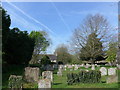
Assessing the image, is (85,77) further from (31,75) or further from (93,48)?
(93,48)

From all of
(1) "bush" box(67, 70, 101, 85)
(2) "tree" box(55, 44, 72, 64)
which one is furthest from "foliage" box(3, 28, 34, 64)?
(2) "tree" box(55, 44, 72, 64)

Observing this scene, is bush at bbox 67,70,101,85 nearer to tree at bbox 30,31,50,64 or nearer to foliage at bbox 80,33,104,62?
foliage at bbox 80,33,104,62

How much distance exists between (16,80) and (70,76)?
4814mm

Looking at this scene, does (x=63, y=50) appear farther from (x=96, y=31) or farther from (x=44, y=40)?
(x=96, y=31)

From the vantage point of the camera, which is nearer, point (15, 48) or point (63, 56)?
point (15, 48)

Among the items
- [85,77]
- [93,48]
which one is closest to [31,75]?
[85,77]

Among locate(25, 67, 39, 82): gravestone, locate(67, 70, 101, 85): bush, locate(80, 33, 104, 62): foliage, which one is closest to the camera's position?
locate(67, 70, 101, 85): bush

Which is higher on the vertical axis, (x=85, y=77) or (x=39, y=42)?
(x=39, y=42)

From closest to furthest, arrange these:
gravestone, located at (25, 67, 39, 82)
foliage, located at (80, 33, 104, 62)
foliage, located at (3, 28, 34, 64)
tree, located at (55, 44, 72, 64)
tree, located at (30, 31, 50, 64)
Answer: gravestone, located at (25, 67, 39, 82), foliage, located at (3, 28, 34, 64), foliage, located at (80, 33, 104, 62), tree, located at (30, 31, 50, 64), tree, located at (55, 44, 72, 64)

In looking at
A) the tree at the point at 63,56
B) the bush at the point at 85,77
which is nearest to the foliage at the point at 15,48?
the bush at the point at 85,77

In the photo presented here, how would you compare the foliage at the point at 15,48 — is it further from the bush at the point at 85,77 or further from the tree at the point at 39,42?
the tree at the point at 39,42

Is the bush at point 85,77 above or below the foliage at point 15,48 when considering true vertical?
below

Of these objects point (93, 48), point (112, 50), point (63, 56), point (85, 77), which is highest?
point (93, 48)

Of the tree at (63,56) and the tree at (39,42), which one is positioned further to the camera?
the tree at (63,56)
